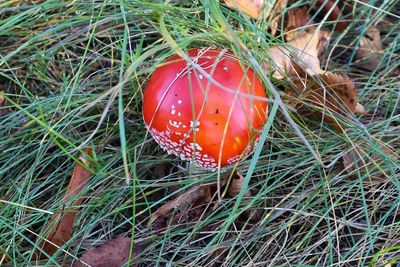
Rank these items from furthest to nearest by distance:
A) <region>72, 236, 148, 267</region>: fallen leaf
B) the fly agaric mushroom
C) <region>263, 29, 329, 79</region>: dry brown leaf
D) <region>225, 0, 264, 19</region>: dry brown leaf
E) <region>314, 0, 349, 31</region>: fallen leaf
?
<region>314, 0, 349, 31</region>: fallen leaf → <region>225, 0, 264, 19</region>: dry brown leaf → <region>263, 29, 329, 79</region>: dry brown leaf → <region>72, 236, 148, 267</region>: fallen leaf → the fly agaric mushroom

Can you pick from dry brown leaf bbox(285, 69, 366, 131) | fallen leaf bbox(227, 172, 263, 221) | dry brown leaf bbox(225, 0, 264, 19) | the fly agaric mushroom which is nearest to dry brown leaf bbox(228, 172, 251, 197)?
fallen leaf bbox(227, 172, 263, 221)

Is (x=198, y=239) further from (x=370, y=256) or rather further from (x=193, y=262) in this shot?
(x=370, y=256)

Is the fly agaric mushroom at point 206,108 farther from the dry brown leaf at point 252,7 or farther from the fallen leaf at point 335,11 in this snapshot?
the fallen leaf at point 335,11

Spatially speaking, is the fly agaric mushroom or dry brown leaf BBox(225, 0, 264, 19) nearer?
the fly agaric mushroom

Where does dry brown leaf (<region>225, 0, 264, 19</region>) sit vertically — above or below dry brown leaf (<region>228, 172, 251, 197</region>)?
above

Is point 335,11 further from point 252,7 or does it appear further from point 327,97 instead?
point 327,97

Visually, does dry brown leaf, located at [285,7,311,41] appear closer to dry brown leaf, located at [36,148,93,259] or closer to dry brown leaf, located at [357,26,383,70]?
dry brown leaf, located at [357,26,383,70]

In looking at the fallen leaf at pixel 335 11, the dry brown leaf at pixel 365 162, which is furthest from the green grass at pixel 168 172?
the fallen leaf at pixel 335 11
